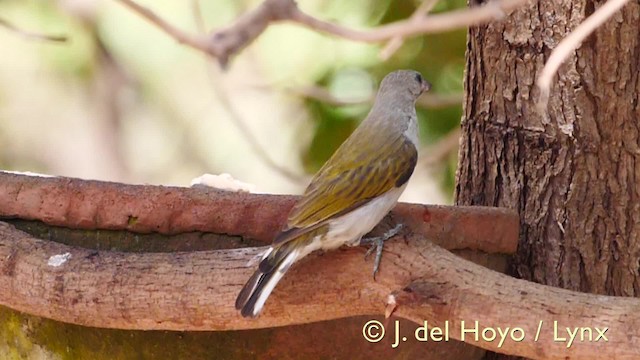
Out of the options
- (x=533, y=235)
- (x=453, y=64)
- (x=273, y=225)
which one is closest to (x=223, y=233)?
(x=273, y=225)

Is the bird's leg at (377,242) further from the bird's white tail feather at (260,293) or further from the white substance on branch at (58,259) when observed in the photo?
Result: the white substance on branch at (58,259)

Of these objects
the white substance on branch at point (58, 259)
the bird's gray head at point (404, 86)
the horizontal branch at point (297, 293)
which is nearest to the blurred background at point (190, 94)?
the bird's gray head at point (404, 86)

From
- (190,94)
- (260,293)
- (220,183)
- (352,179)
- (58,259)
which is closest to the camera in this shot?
(260,293)

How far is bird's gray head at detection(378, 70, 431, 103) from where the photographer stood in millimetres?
3074

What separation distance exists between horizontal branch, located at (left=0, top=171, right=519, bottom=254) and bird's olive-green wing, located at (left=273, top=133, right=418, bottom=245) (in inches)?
2.9

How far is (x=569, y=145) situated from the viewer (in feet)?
9.17

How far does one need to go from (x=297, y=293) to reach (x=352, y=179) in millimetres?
415

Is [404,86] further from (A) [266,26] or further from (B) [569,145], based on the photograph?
(A) [266,26]

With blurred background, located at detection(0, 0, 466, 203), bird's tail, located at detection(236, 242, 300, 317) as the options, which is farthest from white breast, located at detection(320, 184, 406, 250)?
blurred background, located at detection(0, 0, 466, 203)

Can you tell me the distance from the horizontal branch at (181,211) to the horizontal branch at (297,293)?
0.11 m

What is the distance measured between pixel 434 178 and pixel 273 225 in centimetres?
241

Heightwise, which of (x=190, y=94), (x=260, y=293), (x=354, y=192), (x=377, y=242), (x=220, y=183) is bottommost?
(x=260, y=293)

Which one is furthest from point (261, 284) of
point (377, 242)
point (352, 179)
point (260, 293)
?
point (352, 179)

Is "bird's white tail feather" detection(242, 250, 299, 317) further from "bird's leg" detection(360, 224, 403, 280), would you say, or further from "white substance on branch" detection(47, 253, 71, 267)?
"white substance on branch" detection(47, 253, 71, 267)
